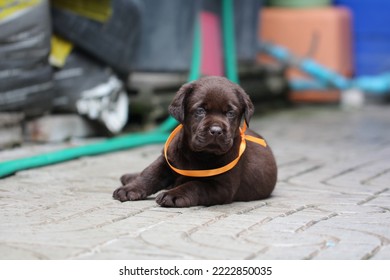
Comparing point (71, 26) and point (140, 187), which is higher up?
point (71, 26)

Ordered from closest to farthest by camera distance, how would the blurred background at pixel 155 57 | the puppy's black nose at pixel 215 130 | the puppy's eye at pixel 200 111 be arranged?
the puppy's black nose at pixel 215 130 < the puppy's eye at pixel 200 111 < the blurred background at pixel 155 57

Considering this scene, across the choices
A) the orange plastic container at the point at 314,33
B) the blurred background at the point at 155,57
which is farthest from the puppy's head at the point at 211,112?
the orange plastic container at the point at 314,33

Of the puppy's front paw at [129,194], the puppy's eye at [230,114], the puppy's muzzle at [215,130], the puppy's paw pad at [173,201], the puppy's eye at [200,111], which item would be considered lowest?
the puppy's front paw at [129,194]

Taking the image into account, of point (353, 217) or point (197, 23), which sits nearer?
point (353, 217)

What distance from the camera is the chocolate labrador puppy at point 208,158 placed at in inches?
145

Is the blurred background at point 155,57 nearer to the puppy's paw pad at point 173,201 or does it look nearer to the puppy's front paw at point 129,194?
the puppy's front paw at point 129,194

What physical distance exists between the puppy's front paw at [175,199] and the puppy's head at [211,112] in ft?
0.74

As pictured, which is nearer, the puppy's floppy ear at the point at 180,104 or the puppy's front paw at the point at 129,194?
the puppy's floppy ear at the point at 180,104

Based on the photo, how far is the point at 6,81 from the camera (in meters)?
5.60

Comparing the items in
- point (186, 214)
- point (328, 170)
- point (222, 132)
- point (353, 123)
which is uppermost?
point (222, 132)
